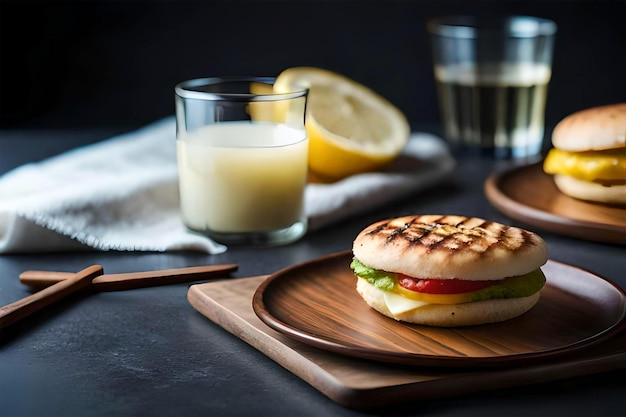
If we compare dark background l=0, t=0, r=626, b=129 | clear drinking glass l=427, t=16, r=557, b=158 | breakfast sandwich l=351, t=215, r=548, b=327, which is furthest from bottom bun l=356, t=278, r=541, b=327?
dark background l=0, t=0, r=626, b=129

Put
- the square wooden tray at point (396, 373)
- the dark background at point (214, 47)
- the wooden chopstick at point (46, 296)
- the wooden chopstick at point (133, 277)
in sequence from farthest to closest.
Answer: the dark background at point (214, 47)
the wooden chopstick at point (133, 277)
the wooden chopstick at point (46, 296)
the square wooden tray at point (396, 373)

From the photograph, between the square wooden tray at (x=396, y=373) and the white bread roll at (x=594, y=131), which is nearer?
the square wooden tray at (x=396, y=373)

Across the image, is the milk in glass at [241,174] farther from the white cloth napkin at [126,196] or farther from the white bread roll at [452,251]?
the white bread roll at [452,251]

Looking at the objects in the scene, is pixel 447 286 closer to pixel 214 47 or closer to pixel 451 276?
pixel 451 276

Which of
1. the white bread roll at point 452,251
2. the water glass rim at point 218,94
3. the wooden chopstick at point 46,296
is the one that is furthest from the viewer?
the water glass rim at point 218,94

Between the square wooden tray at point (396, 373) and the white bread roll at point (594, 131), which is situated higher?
the white bread roll at point (594, 131)

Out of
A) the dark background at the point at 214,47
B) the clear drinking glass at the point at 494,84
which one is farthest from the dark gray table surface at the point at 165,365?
the dark background at the point at 214,47

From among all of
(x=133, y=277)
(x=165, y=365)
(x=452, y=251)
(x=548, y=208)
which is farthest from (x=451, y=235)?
(x=548, y=208)

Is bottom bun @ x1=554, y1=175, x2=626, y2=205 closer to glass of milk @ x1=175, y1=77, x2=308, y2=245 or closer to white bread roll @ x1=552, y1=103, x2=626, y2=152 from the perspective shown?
white bread roll @ x1=552, y1=103, x2=626, y2=152
